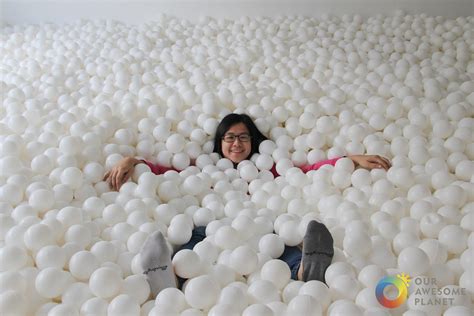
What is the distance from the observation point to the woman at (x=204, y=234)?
1.19 m

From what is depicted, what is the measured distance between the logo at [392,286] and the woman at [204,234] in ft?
0.48

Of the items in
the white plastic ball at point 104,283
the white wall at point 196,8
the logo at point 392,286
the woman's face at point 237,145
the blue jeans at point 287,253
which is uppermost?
the white wall at point 196,8

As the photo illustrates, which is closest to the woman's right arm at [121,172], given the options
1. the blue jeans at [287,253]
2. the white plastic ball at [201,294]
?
the blue jeans at [287,253]

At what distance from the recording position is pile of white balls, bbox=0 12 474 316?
45.9 inches

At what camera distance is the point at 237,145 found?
6.62ft

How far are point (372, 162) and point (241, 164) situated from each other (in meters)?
0.52

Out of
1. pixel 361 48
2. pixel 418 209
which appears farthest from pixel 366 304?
pixel 361 48

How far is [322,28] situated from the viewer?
10.1 feet

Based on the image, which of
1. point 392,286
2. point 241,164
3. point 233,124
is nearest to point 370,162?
point 241,164

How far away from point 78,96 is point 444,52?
78.2 inches

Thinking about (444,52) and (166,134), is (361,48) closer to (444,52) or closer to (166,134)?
(444,52)

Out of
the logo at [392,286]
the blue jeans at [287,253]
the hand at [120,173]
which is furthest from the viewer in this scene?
the hand at [120,173]

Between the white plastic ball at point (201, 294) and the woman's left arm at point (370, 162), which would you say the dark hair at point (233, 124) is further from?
the white plastic ball at point (201, 294)

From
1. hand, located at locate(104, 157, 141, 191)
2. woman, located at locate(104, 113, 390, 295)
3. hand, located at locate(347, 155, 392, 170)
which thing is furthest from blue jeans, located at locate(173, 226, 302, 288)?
hand, located at locate(347, 155, 392, 170)
